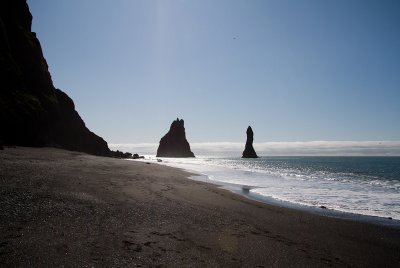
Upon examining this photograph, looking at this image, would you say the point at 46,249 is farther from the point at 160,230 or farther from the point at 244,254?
the point at 244,254

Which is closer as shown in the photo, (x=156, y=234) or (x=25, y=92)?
(x=156, y=234)

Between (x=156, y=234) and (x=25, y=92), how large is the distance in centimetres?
4164

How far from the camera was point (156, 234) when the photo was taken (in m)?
8.36

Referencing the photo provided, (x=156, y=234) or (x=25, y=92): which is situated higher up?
(x=25, y=92)

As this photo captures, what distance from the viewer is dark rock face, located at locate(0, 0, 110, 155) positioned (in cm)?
3600

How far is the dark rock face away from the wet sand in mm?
26890

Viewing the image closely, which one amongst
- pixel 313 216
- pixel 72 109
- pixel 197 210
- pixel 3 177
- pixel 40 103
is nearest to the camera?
pixel 3 177

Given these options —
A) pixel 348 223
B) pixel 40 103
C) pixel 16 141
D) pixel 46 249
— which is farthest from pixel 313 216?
pixel 40 103

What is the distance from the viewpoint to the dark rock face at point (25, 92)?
1417 inches

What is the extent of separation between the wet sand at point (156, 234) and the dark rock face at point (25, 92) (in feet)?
88.2

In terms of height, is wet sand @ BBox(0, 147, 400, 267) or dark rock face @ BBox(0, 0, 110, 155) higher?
dark rock face @ BBox(0, 0, 110, 155)

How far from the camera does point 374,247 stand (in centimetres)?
948

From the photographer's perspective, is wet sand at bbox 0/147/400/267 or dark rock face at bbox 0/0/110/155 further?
dark rock face at bbox 0/0/110/155

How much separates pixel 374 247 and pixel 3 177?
1369cm
